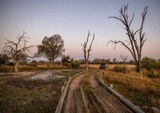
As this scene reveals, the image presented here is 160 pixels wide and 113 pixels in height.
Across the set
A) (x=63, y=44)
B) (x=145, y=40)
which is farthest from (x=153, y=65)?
(x=63, y=44)

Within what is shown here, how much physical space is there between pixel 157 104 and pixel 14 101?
9.19 metres

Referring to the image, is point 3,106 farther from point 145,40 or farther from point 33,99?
point 145,40

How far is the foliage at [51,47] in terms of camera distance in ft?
190

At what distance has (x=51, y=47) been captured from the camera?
2287 inches

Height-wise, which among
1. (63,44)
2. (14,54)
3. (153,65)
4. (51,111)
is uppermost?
(63,44)

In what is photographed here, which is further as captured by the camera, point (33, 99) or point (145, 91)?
point (145, 91)

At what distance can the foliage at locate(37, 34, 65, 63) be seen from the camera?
57906 mm

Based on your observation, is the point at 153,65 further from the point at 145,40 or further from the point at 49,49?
the point at 49,49

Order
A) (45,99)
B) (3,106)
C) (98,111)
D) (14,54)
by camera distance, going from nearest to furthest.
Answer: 1. (98,111)
2. (3,106)
3. (45,99)
4. (14,54)

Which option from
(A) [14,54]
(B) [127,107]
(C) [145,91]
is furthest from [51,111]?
(A) [14,54]

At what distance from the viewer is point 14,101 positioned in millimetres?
10562

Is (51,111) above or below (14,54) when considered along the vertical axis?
below

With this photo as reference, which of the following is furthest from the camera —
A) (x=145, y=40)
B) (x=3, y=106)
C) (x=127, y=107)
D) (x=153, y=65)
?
(x=153, y=65)

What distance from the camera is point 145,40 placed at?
26.0 meters
